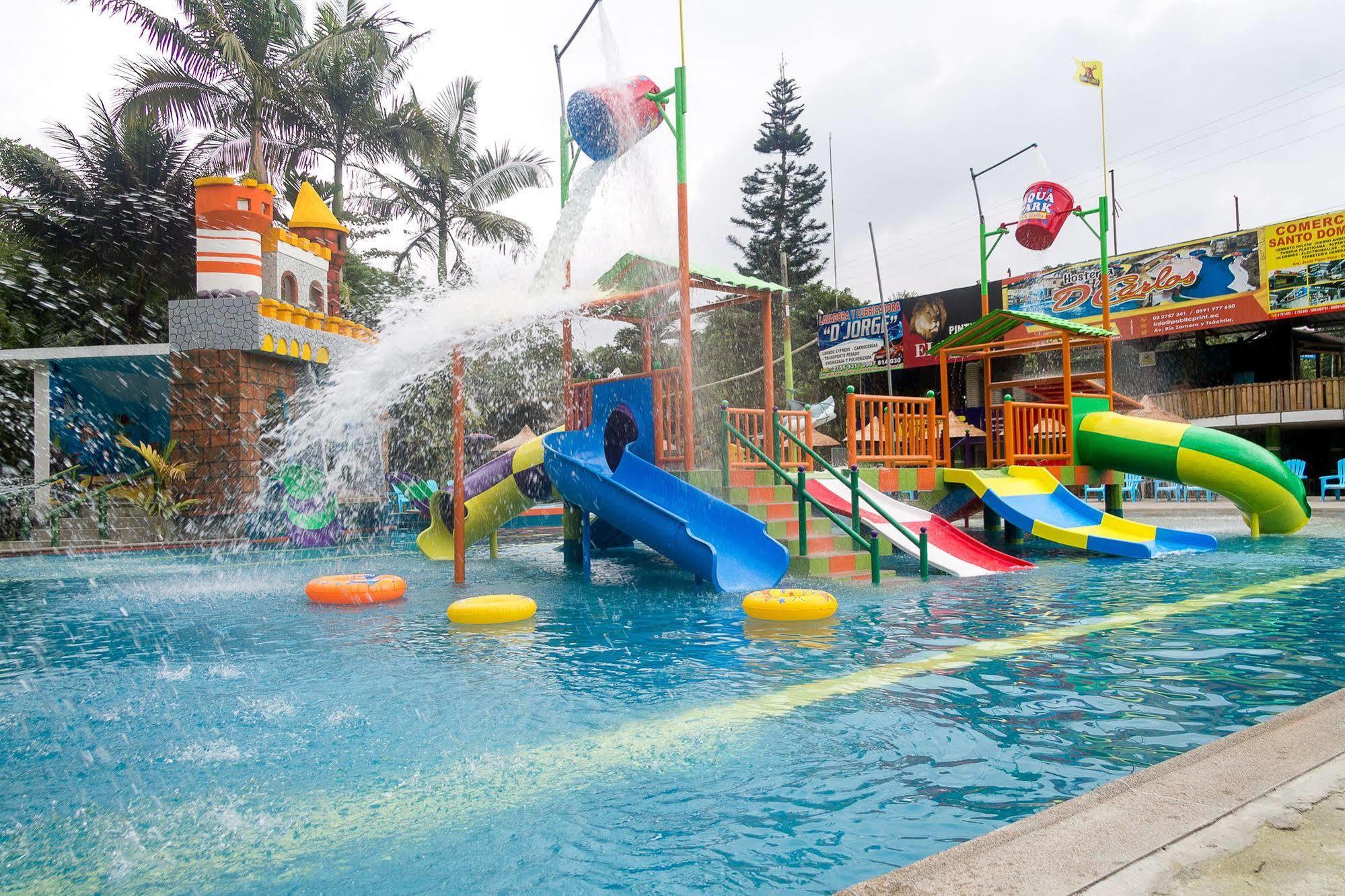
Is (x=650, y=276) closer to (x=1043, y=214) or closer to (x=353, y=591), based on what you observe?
(x=353, y=591)

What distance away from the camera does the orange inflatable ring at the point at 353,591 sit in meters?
8.19

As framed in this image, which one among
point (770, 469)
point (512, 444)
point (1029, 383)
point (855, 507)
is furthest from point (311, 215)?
point (855, 507)

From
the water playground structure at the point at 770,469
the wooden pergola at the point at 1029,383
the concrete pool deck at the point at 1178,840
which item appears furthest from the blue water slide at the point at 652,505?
the concrete pool deck at the point at 1178,840

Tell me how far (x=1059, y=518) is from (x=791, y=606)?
656cm

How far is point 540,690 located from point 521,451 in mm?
6875

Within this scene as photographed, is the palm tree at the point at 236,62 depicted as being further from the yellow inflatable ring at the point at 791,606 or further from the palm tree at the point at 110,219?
the yellow inflatable ring at the point at 791,606

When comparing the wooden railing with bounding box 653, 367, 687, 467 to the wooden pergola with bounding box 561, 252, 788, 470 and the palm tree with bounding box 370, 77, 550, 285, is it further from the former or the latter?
the palm tree with bounding box 370, 77, 550, 285

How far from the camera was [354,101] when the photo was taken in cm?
2291

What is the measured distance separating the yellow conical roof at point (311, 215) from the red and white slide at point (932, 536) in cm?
1391

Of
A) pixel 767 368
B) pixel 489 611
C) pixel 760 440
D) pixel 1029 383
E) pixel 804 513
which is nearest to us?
pixel 489 611

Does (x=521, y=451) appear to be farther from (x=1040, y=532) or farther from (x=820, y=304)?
(x=820, y=304)

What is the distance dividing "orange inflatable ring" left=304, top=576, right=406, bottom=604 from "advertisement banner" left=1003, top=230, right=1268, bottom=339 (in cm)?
2039

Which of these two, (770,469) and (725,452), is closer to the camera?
(725,452)

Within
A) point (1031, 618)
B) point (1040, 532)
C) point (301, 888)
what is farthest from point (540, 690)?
point (1040, 532)
